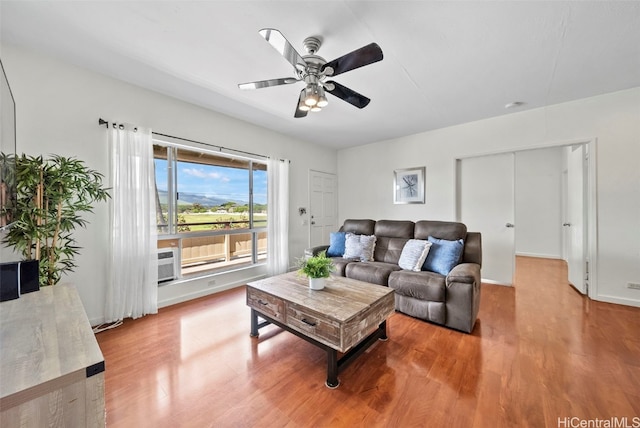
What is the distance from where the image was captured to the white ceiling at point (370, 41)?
167cm

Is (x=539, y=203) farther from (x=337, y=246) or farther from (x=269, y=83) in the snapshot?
(x=269, y=83)

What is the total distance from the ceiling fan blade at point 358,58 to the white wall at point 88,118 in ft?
7.30

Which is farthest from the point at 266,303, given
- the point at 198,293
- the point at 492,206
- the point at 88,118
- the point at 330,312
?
the point at 492,206

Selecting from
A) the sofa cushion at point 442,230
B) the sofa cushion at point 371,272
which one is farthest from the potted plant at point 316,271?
the sofa cushion at point 442,230

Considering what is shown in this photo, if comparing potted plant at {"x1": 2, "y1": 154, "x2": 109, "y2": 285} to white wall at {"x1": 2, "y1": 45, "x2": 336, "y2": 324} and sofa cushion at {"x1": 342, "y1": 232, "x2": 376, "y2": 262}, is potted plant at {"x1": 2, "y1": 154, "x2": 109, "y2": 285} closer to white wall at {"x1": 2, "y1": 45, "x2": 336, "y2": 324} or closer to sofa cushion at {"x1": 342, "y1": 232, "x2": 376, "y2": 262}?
white wall at {"x1": 2, "y1": 45, "x2": 336, "y2": 324}

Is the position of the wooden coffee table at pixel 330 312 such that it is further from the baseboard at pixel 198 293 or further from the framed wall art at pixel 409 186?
the framed wall art at pixel 409 186

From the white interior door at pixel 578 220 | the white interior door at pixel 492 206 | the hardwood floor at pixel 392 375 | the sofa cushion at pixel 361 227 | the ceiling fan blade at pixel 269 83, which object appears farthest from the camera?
the sofa cushion at pixel 361 227

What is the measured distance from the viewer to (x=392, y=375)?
1.74 meters

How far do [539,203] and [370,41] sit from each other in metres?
6.10

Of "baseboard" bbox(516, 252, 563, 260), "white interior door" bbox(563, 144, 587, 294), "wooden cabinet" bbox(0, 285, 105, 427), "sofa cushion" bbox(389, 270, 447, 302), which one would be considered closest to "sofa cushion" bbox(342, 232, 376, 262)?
"sofa cushion" bbox(389, 270, 447, 302)

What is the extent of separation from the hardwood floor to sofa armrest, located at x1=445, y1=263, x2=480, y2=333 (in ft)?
0.39

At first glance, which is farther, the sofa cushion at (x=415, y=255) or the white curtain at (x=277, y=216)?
the white curtain at (x=277, y=216)

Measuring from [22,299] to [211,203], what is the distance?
7.35 ft

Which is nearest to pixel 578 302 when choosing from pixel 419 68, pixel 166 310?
pixel 419 68
